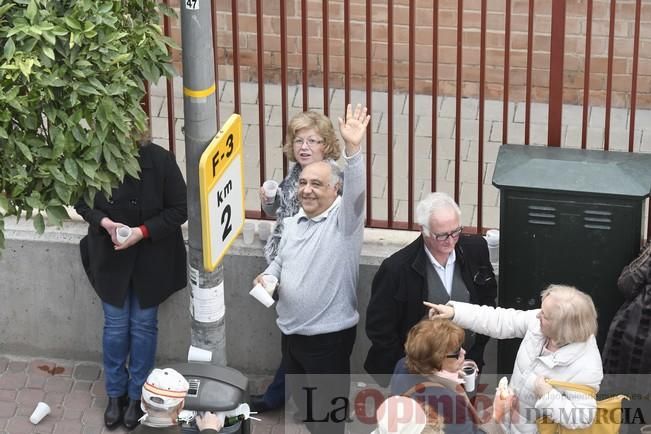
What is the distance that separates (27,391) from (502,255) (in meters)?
2.81

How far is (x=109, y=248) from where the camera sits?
8.14 meters

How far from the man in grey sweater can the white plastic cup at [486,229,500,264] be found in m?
0.75

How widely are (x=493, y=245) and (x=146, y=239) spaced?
1785mm

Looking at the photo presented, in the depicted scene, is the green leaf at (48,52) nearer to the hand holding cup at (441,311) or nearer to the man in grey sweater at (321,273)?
the man in grey sweater at (321,273)

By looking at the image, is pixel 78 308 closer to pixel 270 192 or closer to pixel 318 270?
pixel 270 192

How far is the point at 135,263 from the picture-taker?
820 cm

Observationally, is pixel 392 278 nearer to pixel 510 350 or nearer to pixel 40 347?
pixel 510 350

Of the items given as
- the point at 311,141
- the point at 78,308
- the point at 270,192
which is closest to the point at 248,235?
the point at 270,192

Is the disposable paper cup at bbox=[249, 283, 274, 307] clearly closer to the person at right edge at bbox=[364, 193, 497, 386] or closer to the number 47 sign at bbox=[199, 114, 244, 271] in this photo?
the person at right edge at bbox=[364, 193, 497, 386]

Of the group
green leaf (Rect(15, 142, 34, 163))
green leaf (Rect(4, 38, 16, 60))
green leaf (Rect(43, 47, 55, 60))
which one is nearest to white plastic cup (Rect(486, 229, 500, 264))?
green leaf (Rect(15, 142, 34, 163))

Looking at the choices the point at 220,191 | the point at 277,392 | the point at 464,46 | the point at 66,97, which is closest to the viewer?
the point at 66,97

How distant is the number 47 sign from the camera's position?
6.30 meters

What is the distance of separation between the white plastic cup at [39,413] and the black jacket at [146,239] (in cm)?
72

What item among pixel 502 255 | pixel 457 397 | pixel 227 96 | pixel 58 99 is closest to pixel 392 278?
pixel 502 255
